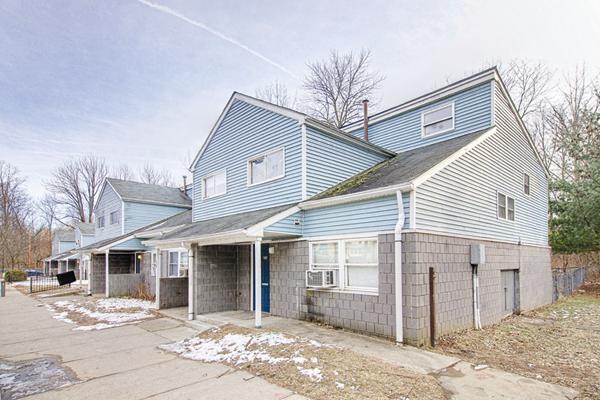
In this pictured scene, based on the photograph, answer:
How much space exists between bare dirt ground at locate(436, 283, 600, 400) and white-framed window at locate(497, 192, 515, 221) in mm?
3150

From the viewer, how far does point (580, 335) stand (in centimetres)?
862

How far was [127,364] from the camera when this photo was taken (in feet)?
21.3

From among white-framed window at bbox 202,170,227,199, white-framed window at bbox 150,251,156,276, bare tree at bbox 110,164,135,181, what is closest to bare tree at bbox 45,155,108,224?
bare tree at bbox 110,164,135,181

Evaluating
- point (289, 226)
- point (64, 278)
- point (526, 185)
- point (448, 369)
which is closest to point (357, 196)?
point (289, 226)

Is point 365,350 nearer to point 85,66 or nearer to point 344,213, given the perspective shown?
point 344,213

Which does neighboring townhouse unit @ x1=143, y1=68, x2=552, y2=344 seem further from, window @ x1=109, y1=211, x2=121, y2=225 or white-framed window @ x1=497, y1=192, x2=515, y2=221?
window @ x1=109, y1=211, x2=121, y2=225

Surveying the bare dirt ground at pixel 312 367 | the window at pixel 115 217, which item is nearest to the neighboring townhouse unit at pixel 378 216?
the bare dirt ground at pixel 312 367

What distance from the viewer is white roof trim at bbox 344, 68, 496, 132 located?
10.6 m

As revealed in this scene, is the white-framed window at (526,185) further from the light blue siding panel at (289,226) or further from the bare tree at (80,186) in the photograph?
the bare tree at (80,186)

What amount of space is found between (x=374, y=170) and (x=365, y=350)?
576cm

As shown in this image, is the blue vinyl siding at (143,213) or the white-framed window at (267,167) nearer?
the white-framed window at (267,167)

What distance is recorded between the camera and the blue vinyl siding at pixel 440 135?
10.7 metres

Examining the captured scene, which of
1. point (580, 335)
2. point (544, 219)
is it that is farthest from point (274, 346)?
point (544, 219)

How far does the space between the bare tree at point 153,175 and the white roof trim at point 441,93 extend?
3503 centimetres
